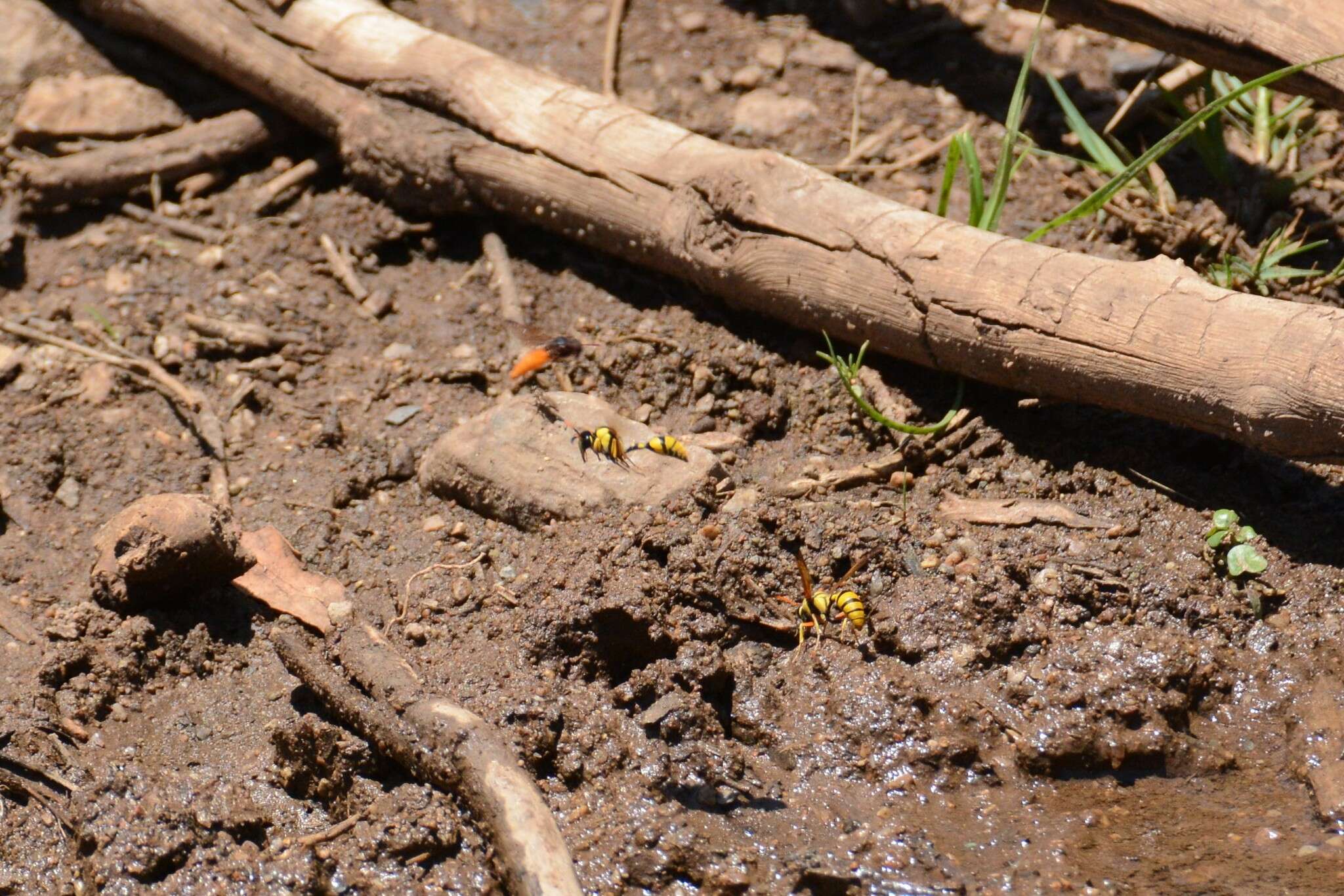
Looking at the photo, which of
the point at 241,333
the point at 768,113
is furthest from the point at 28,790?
the point at 768,113

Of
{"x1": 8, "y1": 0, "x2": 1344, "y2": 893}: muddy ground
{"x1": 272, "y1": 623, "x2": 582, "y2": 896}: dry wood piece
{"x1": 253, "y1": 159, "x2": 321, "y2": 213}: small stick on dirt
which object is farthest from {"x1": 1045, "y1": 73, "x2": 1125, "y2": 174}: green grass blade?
{"x1": 272, "y1": 623, "x2": 582, "y2": 896}: dry wood piece

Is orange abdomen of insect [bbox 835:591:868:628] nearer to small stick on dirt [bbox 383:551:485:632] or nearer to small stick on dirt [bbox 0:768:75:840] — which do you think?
small stick on dirt [bbox 383:551:485:632]

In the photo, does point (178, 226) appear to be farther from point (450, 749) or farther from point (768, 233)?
point (450, 749)

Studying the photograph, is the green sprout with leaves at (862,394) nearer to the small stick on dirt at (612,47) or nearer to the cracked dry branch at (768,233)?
the cracked dry branch at (768,233)

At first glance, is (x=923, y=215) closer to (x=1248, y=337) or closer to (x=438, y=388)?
Result: (x=1248, y=337)

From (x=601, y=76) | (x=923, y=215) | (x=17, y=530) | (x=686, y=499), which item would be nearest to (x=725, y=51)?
(x=601, y=76)

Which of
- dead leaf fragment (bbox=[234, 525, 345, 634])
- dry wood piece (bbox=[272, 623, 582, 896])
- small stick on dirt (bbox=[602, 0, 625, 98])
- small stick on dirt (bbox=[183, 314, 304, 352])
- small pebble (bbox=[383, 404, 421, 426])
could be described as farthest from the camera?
small stick on dirt (bbox=[602, 0, 625, 98])
